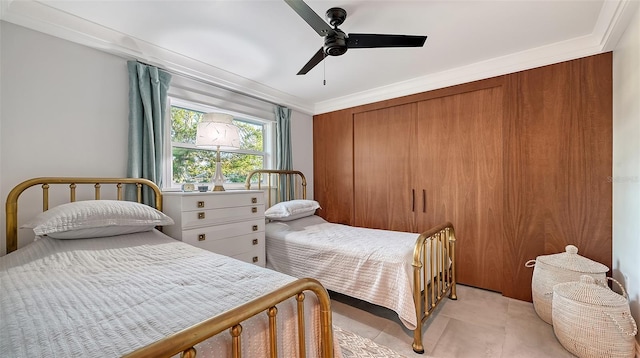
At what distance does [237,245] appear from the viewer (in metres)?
2.34

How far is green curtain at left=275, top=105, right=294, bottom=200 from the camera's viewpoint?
3566 mm

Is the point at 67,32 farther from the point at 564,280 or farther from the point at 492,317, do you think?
the point at 564,280

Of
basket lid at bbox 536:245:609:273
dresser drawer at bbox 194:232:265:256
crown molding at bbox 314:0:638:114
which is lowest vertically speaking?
basket lid at bbox 536:245:609:273

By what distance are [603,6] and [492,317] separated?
2438mm

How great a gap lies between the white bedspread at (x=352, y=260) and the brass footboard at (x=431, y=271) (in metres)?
0.06

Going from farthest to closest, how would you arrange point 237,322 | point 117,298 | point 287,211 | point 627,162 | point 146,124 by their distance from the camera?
point 287,211, point 146,124, point 627,162, point 117,298, point 237,322

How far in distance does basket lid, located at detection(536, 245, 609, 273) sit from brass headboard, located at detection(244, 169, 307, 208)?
2.81 metres

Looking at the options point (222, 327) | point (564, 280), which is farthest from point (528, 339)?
point (222, 327)

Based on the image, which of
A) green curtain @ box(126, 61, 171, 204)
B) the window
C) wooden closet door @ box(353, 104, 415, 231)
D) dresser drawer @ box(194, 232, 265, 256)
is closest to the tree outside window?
the window

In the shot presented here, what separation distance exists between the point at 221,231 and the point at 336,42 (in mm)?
1739

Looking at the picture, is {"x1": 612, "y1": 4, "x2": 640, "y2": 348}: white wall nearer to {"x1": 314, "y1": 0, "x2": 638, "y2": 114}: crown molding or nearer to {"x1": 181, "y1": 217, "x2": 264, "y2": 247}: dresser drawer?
{"x1": 314, "y1": 0, "x2": 638, "y2": 114}: crown molding

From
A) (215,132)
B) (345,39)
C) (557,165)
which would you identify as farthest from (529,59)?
(215,132)

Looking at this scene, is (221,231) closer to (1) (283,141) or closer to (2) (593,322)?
(1) (283,141)

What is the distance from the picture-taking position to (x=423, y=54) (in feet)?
8.10
